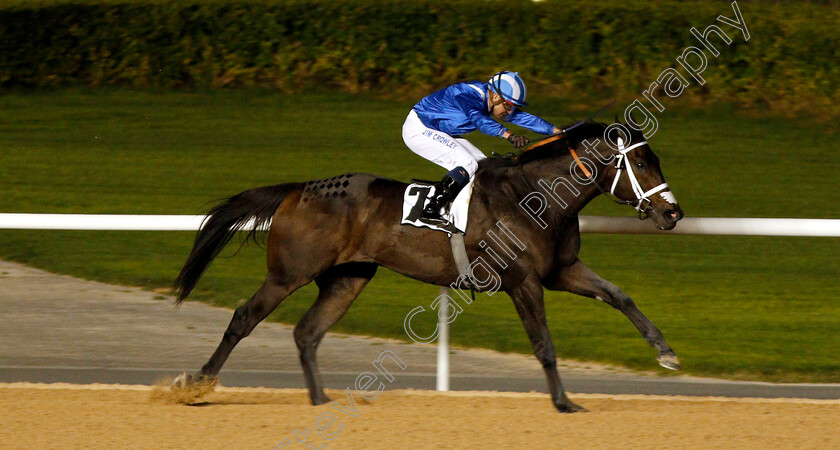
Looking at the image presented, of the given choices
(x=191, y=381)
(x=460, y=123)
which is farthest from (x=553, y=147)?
(x=191, y=381)

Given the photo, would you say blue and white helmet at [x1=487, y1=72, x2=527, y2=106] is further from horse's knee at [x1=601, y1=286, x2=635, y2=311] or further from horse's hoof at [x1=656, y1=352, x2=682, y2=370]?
horse's hoof at [x1=656, y1=352, x2=682, y2=370]

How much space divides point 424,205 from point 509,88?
2.27 feet

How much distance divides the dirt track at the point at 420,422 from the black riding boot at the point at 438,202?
35.4 inches

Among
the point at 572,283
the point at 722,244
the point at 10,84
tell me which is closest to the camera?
the point at 572,283

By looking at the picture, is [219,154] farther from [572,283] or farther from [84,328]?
[572,283]

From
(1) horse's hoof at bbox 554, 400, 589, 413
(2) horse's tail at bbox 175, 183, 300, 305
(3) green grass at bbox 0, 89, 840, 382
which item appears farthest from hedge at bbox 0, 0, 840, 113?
(1) horse's hoof at bbox 554, 400, 589, 413

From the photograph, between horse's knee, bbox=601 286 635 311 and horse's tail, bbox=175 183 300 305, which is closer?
horse's knee, bbox=601 286 635 311

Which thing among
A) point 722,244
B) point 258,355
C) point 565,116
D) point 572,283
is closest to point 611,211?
point 722,244

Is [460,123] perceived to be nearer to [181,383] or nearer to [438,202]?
[438,202]

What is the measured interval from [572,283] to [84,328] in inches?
148

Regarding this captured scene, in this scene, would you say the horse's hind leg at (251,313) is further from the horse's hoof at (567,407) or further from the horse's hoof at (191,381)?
the horse's hoof at (567,407)

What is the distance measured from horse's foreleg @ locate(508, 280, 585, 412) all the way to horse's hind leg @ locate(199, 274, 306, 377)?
110cm

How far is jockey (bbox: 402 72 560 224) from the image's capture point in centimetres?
564

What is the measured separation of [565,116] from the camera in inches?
594
